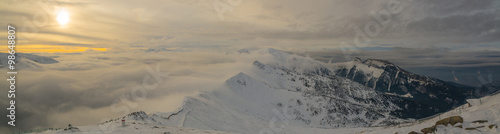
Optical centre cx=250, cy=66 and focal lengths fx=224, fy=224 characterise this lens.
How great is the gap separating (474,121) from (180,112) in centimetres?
8489

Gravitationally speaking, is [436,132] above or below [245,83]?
below

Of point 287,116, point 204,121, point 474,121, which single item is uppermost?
point 474,121

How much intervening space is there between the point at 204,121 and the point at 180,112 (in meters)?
10.3

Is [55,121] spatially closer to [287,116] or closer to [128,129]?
[287,116]

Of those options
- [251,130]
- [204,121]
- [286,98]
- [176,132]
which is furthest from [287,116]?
[176,132]

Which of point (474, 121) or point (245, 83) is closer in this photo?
point (474, 121)

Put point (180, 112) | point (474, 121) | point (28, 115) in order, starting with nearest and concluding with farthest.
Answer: point (474, 121) < point (180, 112) < point (28, 115)

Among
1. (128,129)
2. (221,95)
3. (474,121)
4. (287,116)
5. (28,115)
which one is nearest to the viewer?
(474,121)

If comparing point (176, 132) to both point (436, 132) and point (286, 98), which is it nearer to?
point (436, 132)

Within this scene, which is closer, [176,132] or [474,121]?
[474,121]

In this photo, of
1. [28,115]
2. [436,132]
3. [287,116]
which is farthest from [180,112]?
[28,115]

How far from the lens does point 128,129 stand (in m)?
35.8

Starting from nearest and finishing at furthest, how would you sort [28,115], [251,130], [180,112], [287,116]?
[180,112], [251,130], [287,116], [28,115]

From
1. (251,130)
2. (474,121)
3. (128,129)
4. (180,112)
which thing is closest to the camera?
(474,121)
